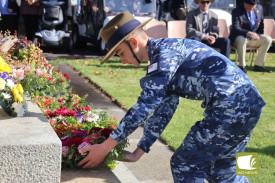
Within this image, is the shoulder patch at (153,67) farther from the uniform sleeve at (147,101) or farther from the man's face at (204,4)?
the man's face at (204,4)

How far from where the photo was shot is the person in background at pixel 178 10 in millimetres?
14319

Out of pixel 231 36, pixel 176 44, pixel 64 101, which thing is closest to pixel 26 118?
pixel 176 44

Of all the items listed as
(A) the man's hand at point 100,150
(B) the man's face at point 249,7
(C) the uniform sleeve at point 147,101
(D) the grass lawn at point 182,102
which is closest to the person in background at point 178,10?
(D) the grass lawn at point 182,102

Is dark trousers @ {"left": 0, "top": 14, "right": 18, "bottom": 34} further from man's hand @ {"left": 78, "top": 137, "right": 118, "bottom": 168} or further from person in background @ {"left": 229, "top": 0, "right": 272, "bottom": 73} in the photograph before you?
man's hand @ {"left": 78, "top": 137, "right": 118, "bottom": 168}

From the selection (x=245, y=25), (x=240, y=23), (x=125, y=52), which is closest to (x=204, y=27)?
(x=240, y=23)

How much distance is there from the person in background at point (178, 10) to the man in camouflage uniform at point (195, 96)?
11.6 meters

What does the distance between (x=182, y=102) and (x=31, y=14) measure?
7479 millimetres

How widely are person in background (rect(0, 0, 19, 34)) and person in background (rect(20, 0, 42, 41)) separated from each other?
0.23 metres

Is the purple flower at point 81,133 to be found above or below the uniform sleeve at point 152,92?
below

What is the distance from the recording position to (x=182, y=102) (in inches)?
292

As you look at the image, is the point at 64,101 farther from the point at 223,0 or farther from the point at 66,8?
the point at 223,0

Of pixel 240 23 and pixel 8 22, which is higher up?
pixel 240 23

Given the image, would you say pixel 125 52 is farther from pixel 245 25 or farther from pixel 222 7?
pixel 222 7

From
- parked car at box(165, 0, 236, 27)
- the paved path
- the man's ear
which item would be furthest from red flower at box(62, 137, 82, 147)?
parked car at box(165, 0, 236, 27)
